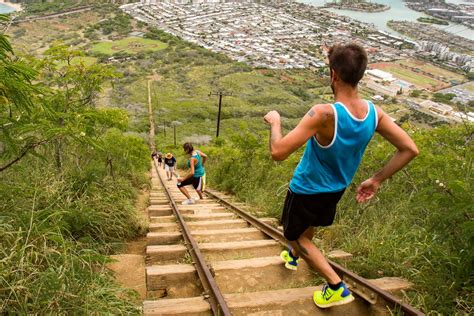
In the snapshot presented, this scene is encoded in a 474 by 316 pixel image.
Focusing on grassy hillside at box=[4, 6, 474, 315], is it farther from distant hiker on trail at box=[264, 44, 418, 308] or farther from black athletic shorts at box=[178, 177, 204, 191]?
black athletic shorts at box=[178, 177, 204, 191]

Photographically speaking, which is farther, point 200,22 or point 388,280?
point 200,22

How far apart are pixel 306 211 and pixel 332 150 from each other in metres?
0.52

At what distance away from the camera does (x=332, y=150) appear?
2363mm

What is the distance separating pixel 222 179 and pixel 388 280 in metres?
7.37

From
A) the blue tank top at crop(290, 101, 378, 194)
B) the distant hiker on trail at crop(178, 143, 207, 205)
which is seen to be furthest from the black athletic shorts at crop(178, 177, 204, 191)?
the blue tank top at crop(290, 101, 378, 194)

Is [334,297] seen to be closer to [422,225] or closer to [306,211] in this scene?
[306,211]

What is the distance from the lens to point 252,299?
279cm

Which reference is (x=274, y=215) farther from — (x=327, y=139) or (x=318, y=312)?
(x=327, y=139)

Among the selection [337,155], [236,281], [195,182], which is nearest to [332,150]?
[337,155]

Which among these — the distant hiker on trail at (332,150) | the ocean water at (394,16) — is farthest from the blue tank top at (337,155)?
the ocean water at (394,16)

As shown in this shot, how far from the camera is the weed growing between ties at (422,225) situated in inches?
110

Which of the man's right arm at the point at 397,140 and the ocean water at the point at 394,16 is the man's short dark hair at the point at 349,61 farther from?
the ocean water at the point at 394,16

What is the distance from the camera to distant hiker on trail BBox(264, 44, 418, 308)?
2.25 m

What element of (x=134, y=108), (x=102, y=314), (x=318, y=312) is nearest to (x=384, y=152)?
(x=318, y=312)
